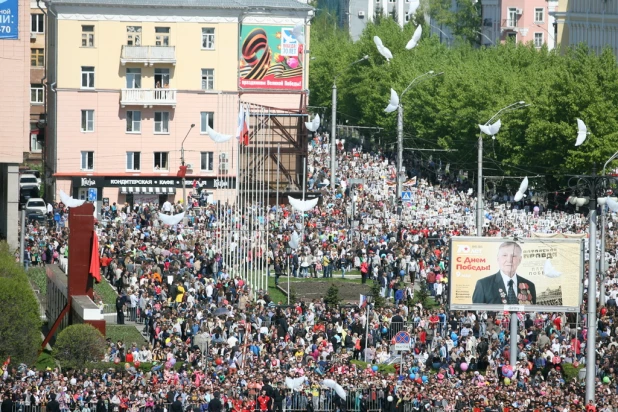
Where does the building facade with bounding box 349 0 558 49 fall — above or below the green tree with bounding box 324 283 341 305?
above

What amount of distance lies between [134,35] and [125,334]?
3757cm

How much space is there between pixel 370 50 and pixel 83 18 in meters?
30.6

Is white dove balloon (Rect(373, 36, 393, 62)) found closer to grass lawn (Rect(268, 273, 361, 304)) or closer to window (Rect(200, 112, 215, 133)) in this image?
grass lawn (Rect(268, 273, 361, 304))

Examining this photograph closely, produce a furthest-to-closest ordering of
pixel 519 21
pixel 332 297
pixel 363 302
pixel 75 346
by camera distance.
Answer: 1. pixel 519 21
2. pixel 332 297
3. pixel 363 302
4. pixel 75 346

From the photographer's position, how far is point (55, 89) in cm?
8794

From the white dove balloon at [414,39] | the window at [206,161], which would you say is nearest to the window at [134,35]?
the window at [206,161]

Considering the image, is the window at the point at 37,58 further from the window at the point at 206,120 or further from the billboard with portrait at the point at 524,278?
the billboard with portrait at the point at 524,278

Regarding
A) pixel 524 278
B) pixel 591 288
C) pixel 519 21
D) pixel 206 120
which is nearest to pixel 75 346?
pixel 524 278

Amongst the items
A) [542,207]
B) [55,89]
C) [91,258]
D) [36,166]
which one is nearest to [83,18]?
[55,89]

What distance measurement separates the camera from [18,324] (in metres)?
44.6

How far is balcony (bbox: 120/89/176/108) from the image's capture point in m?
87.7

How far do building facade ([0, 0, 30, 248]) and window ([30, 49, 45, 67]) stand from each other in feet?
132

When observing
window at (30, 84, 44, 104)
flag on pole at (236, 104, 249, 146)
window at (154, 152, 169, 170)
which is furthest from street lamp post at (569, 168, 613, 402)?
window at (30, 84, 44, 104)

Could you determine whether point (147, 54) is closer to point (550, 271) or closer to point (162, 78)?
point (162, 78)
